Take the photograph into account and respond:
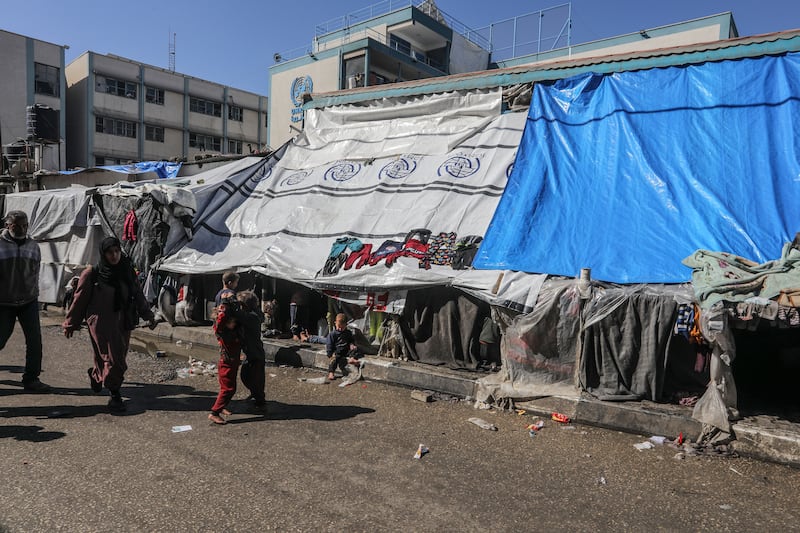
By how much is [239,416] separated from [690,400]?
15.1ft

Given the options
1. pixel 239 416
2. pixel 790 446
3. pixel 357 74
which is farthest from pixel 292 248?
pixel 357 74

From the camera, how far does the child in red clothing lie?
17.1ft

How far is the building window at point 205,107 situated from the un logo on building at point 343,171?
3853 cm

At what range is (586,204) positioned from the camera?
6.93 metres

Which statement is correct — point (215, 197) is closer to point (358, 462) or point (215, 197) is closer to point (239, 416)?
point (239, 416)

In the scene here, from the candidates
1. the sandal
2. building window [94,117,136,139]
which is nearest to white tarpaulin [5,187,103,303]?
the sandal

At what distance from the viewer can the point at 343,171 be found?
32.7 feet

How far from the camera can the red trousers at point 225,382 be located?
5211 millimetres

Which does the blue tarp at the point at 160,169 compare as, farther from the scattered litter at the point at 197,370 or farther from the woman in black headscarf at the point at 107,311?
the woman in black headscarf at the point at 107,311

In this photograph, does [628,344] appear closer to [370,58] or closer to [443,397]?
[443,397]

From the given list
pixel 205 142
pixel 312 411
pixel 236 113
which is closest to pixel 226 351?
pixel 312 411

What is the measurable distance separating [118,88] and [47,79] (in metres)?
4.39

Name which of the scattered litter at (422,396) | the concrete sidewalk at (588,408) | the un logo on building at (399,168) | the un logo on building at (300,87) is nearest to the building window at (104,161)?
the un logo on building at (300,87)

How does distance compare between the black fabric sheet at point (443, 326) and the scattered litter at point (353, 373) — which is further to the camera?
the scattered litter at point (353, 373)
